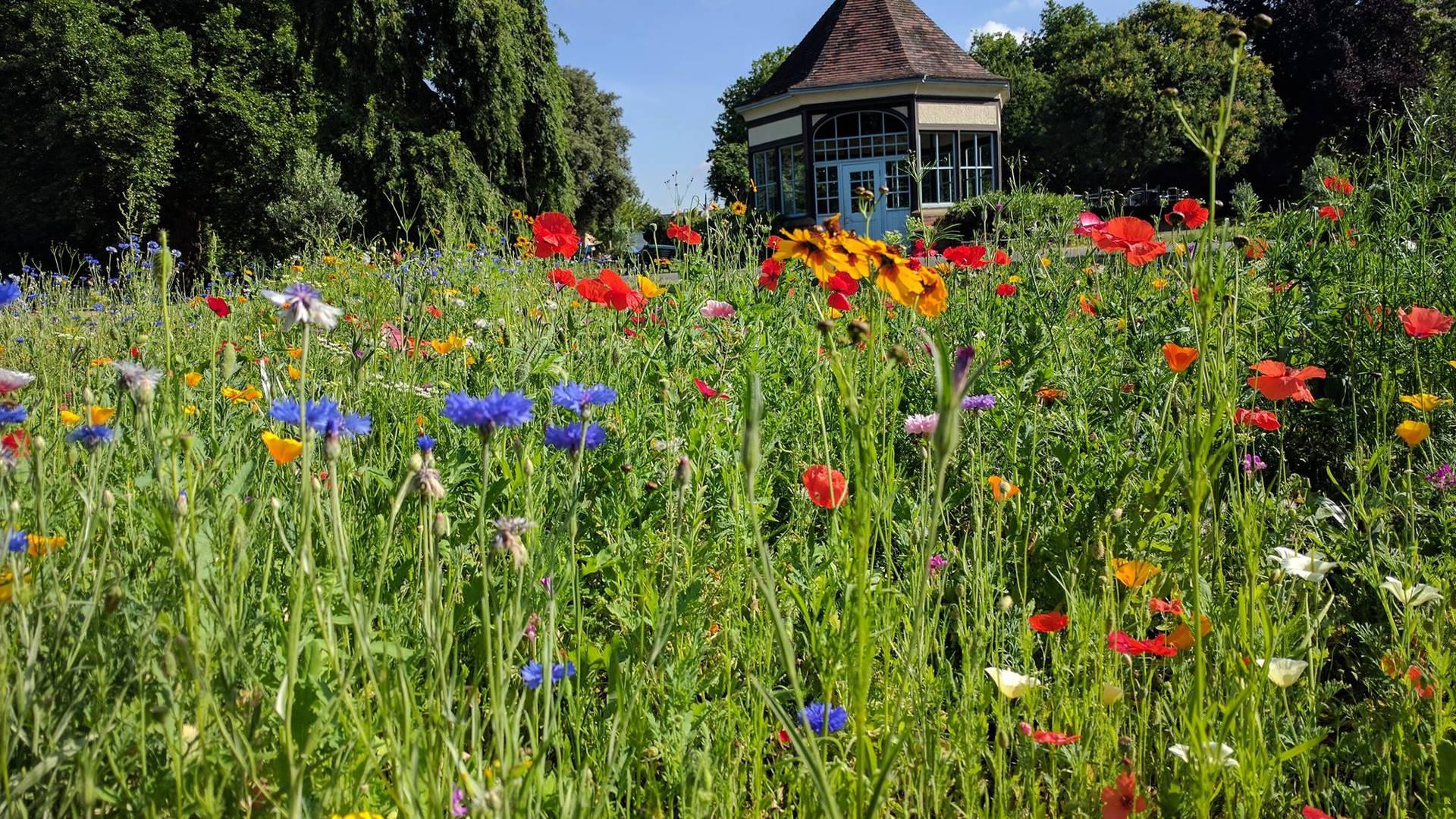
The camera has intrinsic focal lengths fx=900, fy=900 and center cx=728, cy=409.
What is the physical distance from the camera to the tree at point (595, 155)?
1303 inches

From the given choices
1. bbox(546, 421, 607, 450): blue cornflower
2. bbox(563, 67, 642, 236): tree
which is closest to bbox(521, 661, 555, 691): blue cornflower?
bbox(546, 421, 607, 450): blue cornflower

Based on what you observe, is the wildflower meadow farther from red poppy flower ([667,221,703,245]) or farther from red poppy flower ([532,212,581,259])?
red poppy flower ([667,221,703,245])

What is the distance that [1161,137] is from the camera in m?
25.7

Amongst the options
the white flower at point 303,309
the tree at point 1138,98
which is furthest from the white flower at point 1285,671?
the tree at point 1138,98

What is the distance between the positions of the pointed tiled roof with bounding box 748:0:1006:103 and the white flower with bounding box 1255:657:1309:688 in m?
21.8

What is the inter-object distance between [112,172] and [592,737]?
2333cm

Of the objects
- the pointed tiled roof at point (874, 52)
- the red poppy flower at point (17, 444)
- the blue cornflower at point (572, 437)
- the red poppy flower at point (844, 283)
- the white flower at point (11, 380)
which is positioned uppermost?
the pointed tiled roof at point (874, 52)

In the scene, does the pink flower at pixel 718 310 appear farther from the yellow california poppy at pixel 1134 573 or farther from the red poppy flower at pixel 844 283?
the yellow california poppy at pixel 1134 573

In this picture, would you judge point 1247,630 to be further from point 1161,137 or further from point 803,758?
point 1161,137

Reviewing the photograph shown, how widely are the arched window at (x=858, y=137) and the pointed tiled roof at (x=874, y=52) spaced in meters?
1.07

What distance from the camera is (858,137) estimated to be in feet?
74.2

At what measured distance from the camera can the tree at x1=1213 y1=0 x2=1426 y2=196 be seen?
93.9 ft

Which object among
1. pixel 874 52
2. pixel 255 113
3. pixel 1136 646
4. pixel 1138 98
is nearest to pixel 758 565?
pixel 1136 646

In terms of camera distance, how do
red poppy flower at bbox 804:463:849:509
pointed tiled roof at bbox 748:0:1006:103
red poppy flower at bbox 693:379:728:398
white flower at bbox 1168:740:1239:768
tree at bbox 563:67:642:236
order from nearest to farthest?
white flower at bbox 1168:740:1239:768
red poppy flower at bbox 804:463:849:509
red poppy flower at bbox 693:379:728:398
pointed tiled roof at bbox 748:0:1006:103
tree at bbox 563:67:642:236
